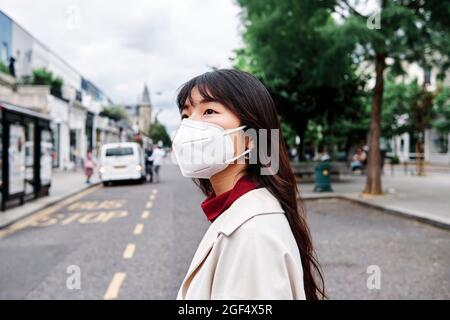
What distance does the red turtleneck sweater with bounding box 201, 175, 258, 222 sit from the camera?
1103 millimetres

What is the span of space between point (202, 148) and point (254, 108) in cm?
16

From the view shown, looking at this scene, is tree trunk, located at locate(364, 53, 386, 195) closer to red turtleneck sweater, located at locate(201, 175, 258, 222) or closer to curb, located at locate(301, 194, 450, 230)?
curb, located at locate(301, 194, 450, 230)

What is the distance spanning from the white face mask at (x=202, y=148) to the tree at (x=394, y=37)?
9857mm

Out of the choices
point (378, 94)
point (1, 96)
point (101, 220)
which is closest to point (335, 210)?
point (378, 94)

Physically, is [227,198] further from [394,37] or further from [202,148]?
[394,37]

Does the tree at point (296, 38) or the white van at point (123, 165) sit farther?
the white van at point (123, 165)

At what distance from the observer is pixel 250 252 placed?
947mm

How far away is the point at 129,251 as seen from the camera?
678cm

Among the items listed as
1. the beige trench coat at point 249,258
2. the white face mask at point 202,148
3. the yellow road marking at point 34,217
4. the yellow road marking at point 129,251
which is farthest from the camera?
the yellow road marking at point 34,217

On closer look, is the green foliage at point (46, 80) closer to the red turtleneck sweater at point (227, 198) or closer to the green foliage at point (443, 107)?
the green foliage at point (443, 107)

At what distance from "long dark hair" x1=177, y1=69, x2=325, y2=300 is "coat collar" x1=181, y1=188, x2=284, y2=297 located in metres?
0.07

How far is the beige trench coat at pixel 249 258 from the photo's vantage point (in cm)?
93

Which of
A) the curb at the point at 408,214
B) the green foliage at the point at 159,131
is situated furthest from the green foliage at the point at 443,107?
the curb at the point at 408,214

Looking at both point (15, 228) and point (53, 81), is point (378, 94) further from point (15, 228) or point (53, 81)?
point (53, 81)
